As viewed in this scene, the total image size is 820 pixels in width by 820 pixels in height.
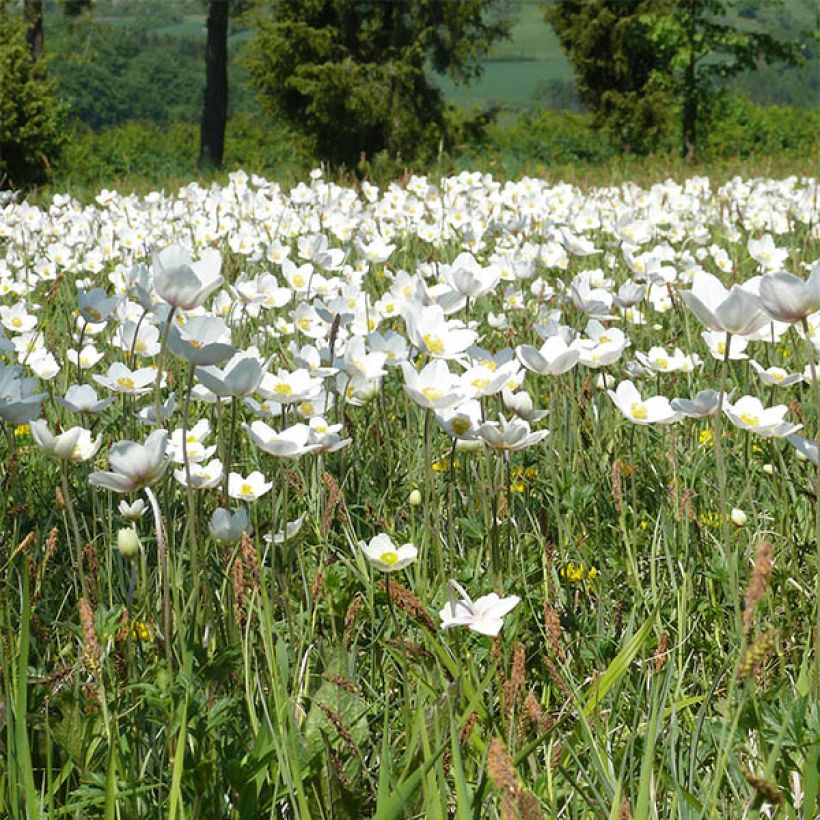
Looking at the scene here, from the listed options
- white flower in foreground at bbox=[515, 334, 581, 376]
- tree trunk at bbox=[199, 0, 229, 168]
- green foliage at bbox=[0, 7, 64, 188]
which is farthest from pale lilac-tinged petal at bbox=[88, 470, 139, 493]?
tree trunk at bbox=[199, 0, 229, 168]

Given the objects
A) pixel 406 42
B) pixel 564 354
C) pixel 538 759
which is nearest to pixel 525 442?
pixel 564 354

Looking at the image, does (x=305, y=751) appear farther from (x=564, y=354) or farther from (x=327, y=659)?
(x=564, y=354)

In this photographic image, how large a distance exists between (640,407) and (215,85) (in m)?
20.7

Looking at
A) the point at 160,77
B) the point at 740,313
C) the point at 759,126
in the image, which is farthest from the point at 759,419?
the point at 160,77

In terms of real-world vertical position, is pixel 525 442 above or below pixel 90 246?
above

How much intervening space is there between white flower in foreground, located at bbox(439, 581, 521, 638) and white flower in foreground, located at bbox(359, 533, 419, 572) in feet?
0.33

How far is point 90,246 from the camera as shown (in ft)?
17.2

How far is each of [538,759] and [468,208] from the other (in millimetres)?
4816

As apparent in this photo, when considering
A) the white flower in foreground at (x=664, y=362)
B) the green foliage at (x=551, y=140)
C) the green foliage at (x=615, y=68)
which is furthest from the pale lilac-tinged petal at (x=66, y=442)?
the green foliage at (x=615, y=68)

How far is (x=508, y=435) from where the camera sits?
1.72m

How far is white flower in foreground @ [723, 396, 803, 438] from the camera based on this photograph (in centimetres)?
185

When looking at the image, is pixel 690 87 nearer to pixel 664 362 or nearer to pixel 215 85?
pixel 215 85

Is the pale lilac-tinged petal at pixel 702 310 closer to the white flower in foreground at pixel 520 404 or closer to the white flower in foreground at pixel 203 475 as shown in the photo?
the white flower in foreground at pixel 520 404

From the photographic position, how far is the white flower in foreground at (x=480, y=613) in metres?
1.39
